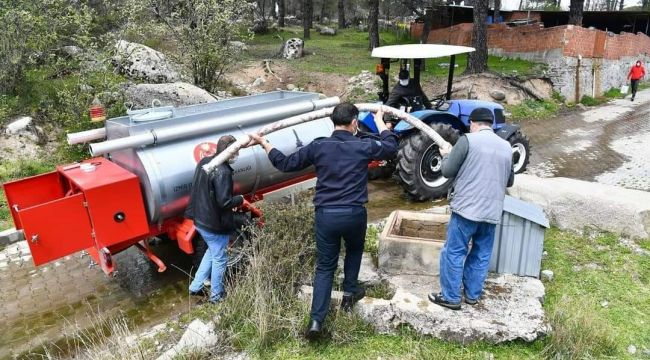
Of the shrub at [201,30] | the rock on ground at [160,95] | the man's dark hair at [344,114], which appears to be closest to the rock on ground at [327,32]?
the shrub at [201,30]

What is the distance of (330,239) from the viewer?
3543 millimetres

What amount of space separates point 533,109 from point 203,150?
37.8ft

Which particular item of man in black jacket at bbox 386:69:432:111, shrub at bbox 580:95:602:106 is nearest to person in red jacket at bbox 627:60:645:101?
shrub at bbox 580:95:602:106

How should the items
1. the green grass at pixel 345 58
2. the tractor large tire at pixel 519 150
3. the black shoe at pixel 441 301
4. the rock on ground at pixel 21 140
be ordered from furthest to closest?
the green grass at pixel 345 58, the rock on ground at pixel 21 140, the tractor large tire at pixel 519 150, the black shoe at pixel 441 301

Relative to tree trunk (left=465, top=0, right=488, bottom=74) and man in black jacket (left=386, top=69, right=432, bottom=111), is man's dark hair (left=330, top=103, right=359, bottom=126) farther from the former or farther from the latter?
A: tree trunk (left=465, top=0, right=488, bottom=74)

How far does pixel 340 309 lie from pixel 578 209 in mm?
3373

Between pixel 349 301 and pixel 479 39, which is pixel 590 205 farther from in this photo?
pixel 479 39

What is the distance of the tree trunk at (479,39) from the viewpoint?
1416 cm

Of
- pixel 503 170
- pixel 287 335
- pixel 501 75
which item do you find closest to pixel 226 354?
pixel 287 335

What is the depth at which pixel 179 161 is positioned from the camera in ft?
15.6

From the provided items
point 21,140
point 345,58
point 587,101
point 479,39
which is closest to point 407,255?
point 21,140

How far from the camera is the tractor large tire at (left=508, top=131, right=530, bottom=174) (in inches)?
302

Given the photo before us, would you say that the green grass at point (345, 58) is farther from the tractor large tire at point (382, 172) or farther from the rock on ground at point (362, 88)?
the tractor large tire at point (382, 172)

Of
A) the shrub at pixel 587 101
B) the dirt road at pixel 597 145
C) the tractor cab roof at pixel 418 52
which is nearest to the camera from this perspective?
the tractor cab roof at pixel 418 52
